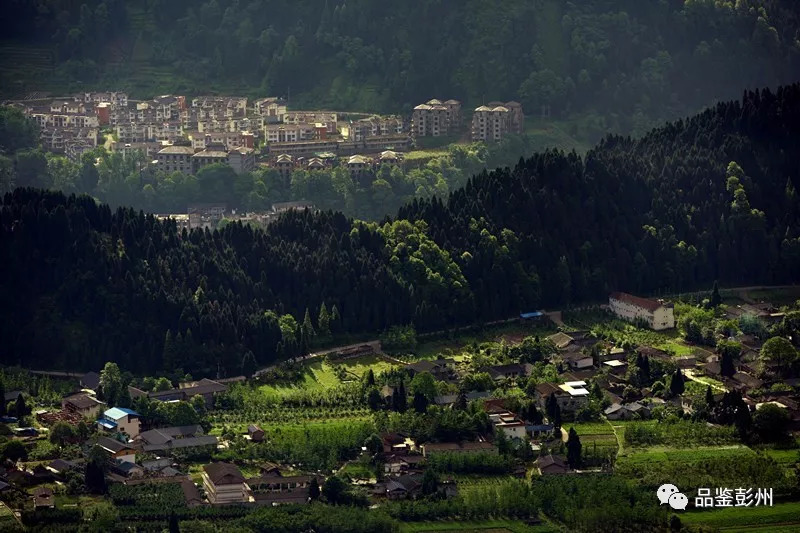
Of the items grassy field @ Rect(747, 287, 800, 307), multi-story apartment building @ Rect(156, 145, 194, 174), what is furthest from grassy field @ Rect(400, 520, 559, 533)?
multi-story apartment building @ Rect(156, 145, 194, 174)

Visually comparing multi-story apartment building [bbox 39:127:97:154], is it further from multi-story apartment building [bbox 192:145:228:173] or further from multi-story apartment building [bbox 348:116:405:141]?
multi-story apartment building [bbox 348:116:405:141]

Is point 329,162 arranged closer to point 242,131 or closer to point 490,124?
point 242,131

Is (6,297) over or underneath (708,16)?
underneath

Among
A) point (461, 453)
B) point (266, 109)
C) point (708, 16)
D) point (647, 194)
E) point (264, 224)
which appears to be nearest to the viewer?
point (461, 453)

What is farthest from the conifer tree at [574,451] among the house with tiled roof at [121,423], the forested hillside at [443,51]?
the forested hillside at [443,51]

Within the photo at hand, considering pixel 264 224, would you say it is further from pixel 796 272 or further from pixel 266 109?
pixel 796 272

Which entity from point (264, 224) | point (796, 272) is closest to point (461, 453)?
point (796, 272)

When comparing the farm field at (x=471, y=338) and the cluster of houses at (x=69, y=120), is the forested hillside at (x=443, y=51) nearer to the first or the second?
the cluster of houses at (x=69, y=120)
